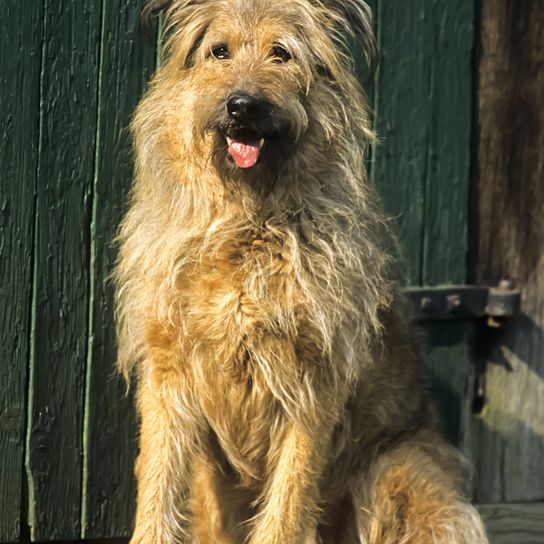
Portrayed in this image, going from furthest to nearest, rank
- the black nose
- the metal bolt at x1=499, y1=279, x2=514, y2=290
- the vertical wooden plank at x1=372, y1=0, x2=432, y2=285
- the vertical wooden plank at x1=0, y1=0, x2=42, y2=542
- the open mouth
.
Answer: the metal bolt at x1=499, y1=279, x2=514, y2=290 → the vertical wooden plank at x1=372, y1=0, x2=432, y2=285 → the vertical wooden plank at x1=0, y1=0, x2=42, y2=542 → the open mouth → the black nose

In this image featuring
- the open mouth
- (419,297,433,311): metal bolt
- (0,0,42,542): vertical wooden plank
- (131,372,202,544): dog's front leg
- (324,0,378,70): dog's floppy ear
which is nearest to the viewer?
the open mouth

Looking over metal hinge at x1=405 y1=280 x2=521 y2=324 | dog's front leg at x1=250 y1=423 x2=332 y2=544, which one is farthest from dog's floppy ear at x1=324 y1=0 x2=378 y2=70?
dog's front leg at x1=250 y1=423 x2=332 y2=544

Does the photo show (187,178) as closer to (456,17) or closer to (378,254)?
(378,254)

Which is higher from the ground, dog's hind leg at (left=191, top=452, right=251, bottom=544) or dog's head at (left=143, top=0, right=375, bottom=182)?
dog's head at (left=143, top=0, right=375, bottom=182)

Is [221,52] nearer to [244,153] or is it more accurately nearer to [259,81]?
[259,81]

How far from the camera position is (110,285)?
444 cm

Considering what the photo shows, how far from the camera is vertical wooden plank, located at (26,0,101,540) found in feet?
14.1

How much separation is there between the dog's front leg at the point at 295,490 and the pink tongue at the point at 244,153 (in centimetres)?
90

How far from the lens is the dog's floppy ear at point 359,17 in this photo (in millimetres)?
4020

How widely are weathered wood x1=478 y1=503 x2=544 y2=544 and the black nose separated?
2.27m

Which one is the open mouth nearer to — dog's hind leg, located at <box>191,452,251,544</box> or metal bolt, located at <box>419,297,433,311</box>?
dog's hind leg, located at <box>191,452,251,544</box>

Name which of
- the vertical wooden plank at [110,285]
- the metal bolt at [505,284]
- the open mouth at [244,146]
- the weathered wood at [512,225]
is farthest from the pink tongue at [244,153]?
the metal bolt at [505,284]

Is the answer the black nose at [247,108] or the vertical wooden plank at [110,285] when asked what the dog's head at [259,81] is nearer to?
the black nose at [247,108]

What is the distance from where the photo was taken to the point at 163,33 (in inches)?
168
